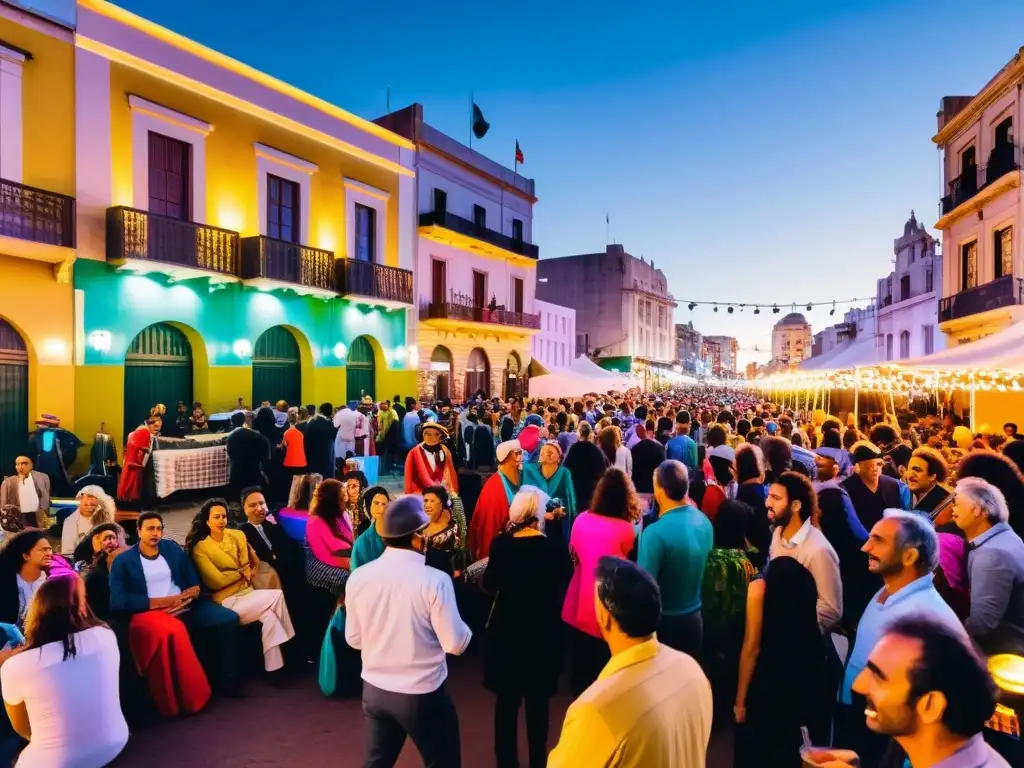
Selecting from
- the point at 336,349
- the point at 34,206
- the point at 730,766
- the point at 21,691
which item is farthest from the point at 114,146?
the point at 730,766

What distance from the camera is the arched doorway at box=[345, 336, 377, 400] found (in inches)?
754

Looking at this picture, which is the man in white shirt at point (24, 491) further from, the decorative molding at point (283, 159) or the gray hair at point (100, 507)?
the decorative molding at point (283, 159)

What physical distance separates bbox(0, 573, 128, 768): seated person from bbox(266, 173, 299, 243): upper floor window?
14.4 meters

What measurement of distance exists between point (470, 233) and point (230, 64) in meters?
9.93

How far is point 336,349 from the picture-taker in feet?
59.6

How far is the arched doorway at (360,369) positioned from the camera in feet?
62.8

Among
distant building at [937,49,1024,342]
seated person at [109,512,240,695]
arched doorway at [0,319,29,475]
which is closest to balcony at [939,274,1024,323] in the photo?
distant building at [937,49,1024,342]

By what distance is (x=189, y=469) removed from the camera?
9.86 metres

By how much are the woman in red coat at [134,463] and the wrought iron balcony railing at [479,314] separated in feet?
43.1

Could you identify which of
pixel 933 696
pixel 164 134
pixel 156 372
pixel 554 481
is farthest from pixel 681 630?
pixel 164 134

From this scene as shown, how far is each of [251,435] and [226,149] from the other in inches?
355

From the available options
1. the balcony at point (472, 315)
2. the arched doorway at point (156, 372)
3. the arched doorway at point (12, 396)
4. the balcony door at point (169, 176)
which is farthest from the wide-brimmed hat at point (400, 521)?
the balcony at point (472, 315)

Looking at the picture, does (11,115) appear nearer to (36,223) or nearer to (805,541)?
(36,223)

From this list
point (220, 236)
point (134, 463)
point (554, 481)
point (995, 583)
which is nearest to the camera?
point (995, 583)
